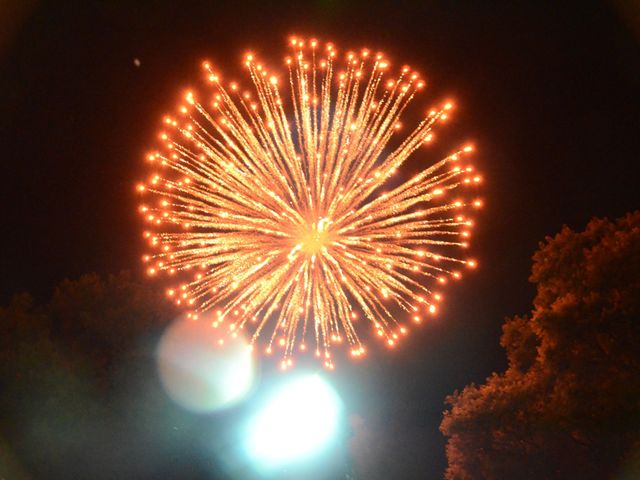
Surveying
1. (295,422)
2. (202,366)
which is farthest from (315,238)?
(295,422)

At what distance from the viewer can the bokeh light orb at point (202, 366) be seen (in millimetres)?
19312

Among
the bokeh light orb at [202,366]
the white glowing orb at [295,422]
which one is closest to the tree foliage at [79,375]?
the bokeh light orb at [202,366]

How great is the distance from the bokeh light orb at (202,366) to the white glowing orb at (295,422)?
1227 mm

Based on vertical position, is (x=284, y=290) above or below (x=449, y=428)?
above

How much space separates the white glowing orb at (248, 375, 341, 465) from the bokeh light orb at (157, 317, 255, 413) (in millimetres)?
1227

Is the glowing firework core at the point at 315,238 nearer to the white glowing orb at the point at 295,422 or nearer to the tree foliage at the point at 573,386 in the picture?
the tree foliage at the point at 573,386

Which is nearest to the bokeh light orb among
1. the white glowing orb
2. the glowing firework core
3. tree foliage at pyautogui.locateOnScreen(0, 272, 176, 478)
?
tree foliage at pyautogui.locateOnScreen(0, 272, 176, 478)

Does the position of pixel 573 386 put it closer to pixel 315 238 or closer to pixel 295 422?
pixel 315 238

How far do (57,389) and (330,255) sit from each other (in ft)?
33.6

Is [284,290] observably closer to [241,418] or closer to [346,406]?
[241,418]

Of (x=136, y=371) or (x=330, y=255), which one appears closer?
(x=330, y=255)

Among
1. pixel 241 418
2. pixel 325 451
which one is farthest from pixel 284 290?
pixel 325 451

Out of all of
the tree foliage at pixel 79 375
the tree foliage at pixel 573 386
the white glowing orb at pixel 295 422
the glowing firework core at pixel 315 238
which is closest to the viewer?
the glowing firework core at pixel 315 238

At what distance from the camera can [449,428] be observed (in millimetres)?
16953
